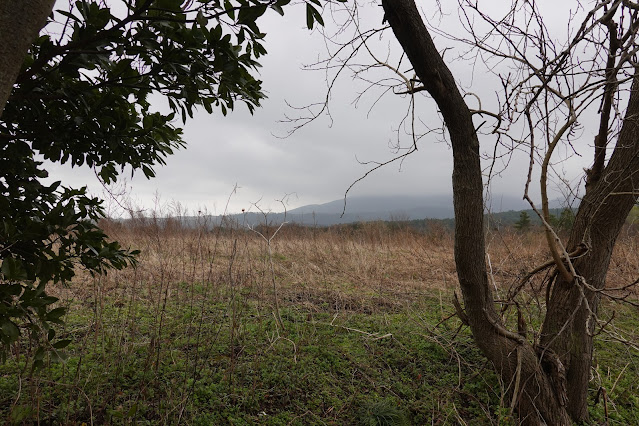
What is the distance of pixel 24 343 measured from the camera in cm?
298

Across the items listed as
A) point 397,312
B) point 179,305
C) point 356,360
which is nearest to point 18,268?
point 356,360

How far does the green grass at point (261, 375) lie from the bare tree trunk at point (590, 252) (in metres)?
0.50

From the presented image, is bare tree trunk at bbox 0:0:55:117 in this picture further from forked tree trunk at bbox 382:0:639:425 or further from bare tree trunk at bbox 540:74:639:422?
bare tree trunk at bbox 540:74:639:422

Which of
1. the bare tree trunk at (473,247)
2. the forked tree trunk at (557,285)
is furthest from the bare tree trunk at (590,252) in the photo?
the bare tree trunk at (473,247)

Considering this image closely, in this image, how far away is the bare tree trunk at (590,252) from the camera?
2.56m

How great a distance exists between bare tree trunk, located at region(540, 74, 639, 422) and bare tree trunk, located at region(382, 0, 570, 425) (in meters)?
0.18

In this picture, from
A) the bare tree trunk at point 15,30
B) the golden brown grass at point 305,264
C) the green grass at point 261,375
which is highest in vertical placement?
the bare tree trunk at point 15,30

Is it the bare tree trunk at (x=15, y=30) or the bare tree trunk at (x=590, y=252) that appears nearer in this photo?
the bare tree trunk at (x=15, y=30)

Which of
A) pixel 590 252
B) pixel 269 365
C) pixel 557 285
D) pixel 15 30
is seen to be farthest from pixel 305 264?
pixel 15 30

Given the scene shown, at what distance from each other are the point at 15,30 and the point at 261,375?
256 cm

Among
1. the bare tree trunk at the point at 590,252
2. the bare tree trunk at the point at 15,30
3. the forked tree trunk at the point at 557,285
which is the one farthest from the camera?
the bare tree trunk at the point at 590,252

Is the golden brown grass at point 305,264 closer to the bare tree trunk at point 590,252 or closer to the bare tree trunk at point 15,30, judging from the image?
the bare tree trunk at point 590,252

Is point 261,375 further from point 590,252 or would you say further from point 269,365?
point 590,252

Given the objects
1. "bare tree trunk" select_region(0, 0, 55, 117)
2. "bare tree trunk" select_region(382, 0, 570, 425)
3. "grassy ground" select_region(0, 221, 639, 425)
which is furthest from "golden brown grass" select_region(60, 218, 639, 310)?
"bare tree trunk" select_region(0, 0, 55, 117)
